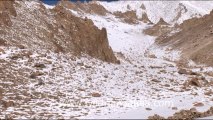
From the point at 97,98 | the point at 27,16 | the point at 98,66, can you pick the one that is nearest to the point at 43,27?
the point at 27,16

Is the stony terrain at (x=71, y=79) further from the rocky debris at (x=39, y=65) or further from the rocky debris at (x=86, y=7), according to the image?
the rocky debris at (x=86, y=7)

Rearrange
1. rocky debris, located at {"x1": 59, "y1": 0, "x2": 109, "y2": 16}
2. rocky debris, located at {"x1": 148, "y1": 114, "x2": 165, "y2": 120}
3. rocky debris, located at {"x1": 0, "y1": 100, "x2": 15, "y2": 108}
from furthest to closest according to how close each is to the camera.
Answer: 1. rocky debris, located at {"x1": 59, "y1": 0, "x2": 109, "y2": 16}
2. rocky debris, located at {"x1": 0, "y1": 100, "x2": 15, "y2": 108}
3. rocky debris, located at {"x1": 148, "y1": 114, "x2": 165, "y2": 120}

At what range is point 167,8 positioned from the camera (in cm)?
17250

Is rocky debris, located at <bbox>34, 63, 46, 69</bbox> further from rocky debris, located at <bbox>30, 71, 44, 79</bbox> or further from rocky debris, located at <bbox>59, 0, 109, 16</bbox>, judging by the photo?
rocky debris, located at <bbox>59, 0, 109, 16</bbox>

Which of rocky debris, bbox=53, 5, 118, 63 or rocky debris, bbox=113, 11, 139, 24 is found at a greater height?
rocky debris, bbox=113, 11, 139, 24

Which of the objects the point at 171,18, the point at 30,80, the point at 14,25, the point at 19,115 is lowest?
the point at 19,115

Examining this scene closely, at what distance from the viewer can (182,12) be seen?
15575 centimetres

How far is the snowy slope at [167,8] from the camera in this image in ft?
498

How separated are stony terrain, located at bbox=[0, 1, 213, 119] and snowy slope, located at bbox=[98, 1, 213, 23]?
107 meters

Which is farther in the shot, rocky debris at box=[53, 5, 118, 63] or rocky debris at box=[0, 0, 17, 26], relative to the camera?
rocky debris at box=[53, 5, 118, 63]

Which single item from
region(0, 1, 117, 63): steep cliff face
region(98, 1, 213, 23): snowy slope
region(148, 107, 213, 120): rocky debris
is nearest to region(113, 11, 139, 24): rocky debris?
region(98, 1, 213, 23): snowy slope

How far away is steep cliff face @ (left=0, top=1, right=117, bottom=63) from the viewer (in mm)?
31188

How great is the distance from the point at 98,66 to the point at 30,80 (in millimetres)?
10501

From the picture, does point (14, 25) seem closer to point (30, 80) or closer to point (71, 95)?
point (30, 80)
